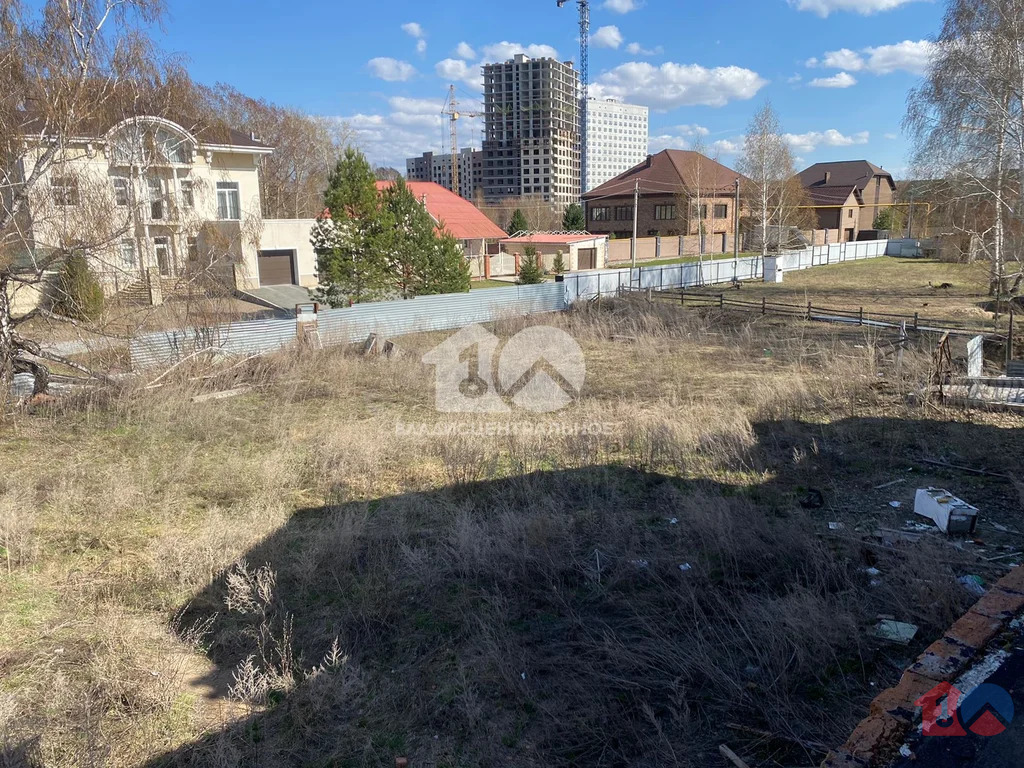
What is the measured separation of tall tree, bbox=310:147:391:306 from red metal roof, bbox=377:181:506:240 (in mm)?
15441

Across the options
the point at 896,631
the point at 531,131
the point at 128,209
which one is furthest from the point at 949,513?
the point at 531,131

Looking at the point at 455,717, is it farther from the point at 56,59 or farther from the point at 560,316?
the point at 560,316

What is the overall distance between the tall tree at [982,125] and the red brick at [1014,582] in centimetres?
1727

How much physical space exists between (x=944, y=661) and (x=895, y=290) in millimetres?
28225

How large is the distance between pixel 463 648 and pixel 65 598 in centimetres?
299

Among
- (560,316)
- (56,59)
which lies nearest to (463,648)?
(56,59)

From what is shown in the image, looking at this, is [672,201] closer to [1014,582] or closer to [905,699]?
[1014,582]

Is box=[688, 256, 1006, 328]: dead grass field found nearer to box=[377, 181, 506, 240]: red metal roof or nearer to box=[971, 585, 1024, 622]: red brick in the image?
box=[377, 181, 506, 240]: red metal roof

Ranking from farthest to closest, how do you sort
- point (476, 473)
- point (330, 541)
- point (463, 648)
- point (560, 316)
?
point (560, 316) < point (476, 473) < point (330, 541) < point (463, 648)

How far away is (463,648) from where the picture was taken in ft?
13.6

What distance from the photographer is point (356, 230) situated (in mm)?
18109

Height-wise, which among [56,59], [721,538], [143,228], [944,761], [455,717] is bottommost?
[455,717]

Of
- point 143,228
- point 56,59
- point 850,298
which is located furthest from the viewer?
point 850,298

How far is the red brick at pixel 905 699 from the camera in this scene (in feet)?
7.76
